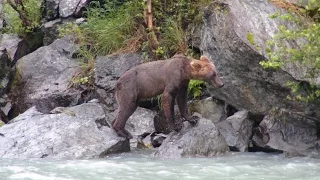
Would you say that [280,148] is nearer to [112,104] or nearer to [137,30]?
[112,104]

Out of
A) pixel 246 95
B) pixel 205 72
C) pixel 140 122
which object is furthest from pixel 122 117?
pixel 246 95

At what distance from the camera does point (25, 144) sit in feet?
32.2

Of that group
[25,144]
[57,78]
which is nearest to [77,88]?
[57,78]

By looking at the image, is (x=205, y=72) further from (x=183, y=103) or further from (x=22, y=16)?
(x=22, y=16)

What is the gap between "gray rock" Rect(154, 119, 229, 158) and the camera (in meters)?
9.54

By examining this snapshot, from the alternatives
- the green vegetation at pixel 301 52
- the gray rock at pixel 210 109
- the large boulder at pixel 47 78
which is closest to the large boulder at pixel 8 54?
the large boulder at pixel 47 78

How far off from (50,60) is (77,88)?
1.12 metres

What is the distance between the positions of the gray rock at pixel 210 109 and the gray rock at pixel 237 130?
59 centimetres

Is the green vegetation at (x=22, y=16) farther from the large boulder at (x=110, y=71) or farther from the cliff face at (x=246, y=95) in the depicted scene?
the cliff face at (x=246, y=95)

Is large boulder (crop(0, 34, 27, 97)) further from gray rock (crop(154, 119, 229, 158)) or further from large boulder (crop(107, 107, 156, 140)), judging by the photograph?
gray rock (crop(154, 119, 229, 158))

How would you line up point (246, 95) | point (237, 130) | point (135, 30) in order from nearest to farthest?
point (237, 130) → point (246, 95) → point (135, 30)

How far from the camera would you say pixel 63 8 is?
593 inches

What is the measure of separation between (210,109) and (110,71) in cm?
228

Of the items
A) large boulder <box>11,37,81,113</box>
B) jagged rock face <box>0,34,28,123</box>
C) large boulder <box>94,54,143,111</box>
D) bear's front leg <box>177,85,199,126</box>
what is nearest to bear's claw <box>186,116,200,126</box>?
bear's front leg <box>177,85,199,126</box>
